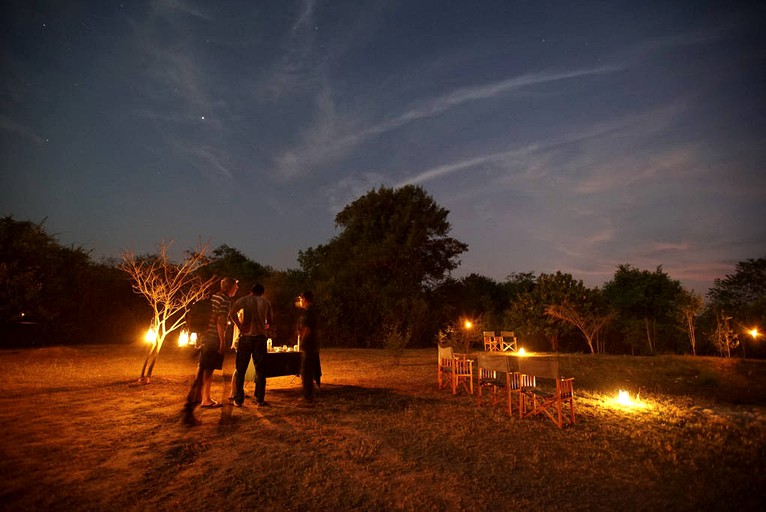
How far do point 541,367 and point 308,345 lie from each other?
3.47 metres

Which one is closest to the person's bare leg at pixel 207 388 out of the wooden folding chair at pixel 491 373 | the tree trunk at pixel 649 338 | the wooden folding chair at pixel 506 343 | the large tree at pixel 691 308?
the wooden folding chair at pixel 491 373

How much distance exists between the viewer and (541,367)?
213 inches

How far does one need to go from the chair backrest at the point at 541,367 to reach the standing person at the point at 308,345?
3.16 metres

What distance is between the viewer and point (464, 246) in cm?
2811

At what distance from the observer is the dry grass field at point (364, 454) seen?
10.4ft

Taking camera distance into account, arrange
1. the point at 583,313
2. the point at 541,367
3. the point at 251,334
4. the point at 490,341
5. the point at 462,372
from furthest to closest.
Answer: the point at 583,313 → the point at 490,341 → the point at 462,372 → the point at 251,334 → the point at 541,367

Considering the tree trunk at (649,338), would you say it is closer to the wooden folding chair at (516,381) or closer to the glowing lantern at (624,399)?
the glowing lantern at (624,399)

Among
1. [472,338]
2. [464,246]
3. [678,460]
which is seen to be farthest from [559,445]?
[464,246]

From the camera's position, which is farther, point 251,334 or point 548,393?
point 251,334

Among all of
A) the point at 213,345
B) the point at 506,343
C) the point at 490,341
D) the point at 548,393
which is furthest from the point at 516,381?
the point at 490,341

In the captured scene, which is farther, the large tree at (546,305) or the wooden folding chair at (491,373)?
the large tree at (546,305)

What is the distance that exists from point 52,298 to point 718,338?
26343mm

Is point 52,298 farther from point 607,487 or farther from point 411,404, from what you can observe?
point 607,487

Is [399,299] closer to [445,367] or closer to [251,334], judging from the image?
[445,367]
